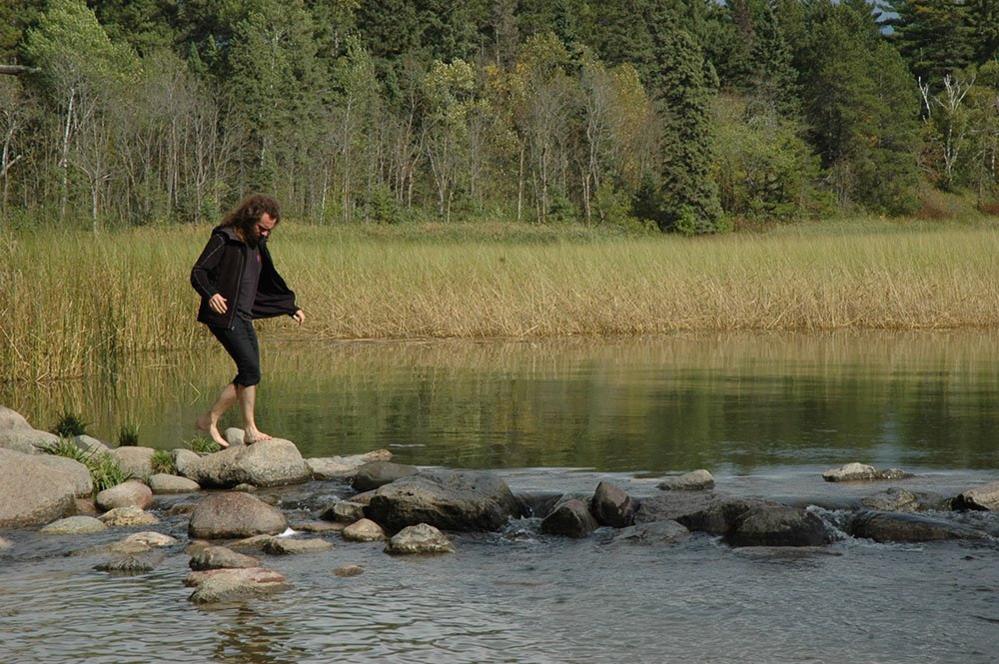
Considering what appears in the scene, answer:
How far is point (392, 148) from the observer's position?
220 feet

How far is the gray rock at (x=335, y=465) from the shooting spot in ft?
30.2

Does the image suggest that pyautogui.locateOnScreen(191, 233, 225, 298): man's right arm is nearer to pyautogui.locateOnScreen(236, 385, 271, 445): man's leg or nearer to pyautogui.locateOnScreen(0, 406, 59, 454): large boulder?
pyautogui.locateOnScreen(236, 385, 271, 445): man's leg

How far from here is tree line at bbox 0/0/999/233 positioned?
189 feet

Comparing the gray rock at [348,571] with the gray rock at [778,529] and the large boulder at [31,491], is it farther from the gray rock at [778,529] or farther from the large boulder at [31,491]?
the large boulder at [31,491]

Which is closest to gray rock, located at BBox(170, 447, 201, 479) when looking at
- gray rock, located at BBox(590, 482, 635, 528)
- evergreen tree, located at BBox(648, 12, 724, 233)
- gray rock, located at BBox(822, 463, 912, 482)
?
gray rock, located at BBox(590, 482, 635, 528)

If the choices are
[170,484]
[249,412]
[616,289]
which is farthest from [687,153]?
[170,484]

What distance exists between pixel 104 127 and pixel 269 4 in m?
13.8

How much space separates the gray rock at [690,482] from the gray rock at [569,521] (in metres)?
1.09

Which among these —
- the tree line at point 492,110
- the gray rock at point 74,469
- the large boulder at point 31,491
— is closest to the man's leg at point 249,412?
the gray rock at point 74,469

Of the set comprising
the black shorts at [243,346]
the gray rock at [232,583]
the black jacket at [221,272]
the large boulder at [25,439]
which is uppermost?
the black jacket at [221,272]

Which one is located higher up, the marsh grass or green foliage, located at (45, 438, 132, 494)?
the marsh grass

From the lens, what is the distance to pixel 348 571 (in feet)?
21.5

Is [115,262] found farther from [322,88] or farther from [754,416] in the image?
[322,88]

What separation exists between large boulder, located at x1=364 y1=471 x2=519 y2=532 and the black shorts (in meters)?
2.16
